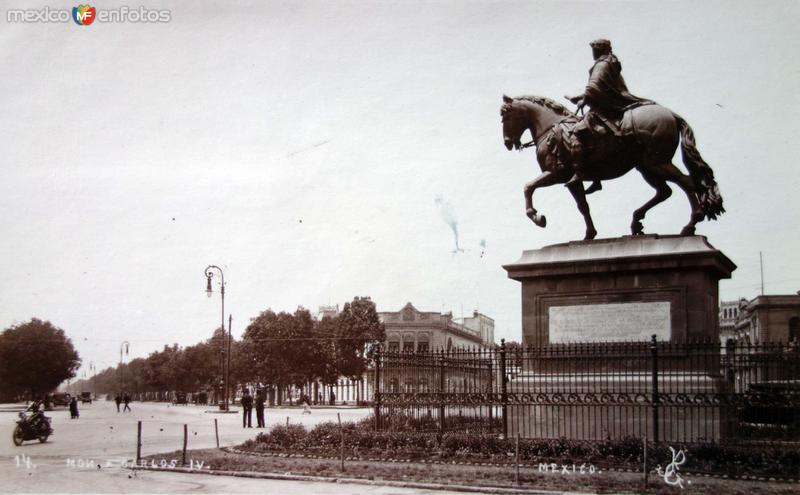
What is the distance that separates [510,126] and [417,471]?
347 inches

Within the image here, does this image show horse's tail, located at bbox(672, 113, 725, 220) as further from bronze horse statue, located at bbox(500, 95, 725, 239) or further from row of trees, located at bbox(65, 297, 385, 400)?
row of trees, located at bbox(65, 297, 385, 400)

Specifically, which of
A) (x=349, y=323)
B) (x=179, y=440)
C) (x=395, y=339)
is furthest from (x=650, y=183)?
(x=395, y=339)

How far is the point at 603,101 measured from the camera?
17.5 m

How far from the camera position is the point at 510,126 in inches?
750

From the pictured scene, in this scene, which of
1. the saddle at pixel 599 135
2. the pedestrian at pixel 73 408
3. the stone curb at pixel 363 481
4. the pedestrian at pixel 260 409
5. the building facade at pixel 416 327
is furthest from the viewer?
the building facade at pixel 416 327

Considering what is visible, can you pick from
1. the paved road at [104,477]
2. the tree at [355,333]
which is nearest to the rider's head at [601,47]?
the paved road at [104,477]

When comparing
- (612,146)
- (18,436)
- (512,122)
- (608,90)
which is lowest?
(18,436)

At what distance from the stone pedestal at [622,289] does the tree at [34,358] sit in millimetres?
71652

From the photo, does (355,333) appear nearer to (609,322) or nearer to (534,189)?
(534,189)

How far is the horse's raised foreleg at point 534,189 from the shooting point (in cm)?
1827

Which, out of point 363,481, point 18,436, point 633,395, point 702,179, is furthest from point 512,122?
point 18,436

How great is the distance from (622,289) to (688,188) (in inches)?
104

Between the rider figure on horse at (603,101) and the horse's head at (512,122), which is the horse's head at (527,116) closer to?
the horse's head at (512,122)

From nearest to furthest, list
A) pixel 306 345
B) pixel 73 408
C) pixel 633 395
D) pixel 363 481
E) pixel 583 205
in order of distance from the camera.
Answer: pixel 363 481
pixel 633 395
pixel 583 205
pixel 73 408
pixel 306 345
